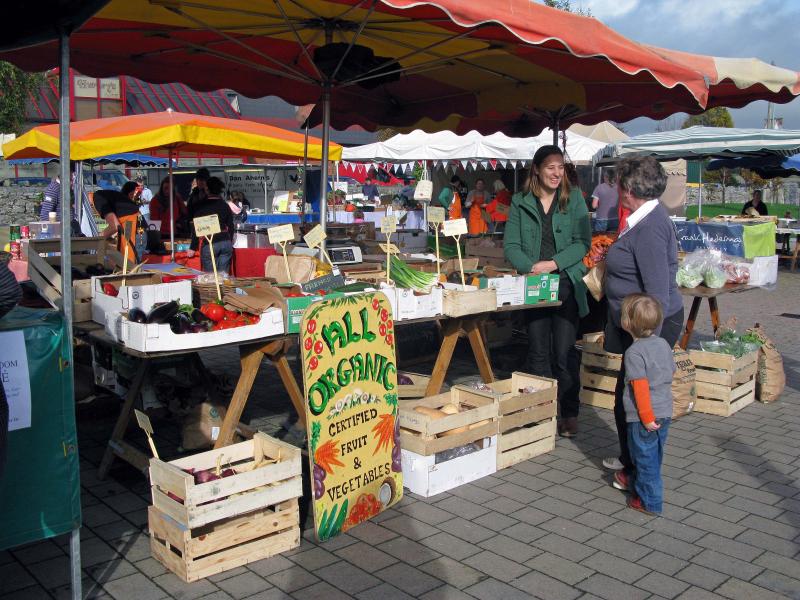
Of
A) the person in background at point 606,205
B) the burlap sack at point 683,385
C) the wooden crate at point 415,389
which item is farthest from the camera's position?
the person in background at point 606,205

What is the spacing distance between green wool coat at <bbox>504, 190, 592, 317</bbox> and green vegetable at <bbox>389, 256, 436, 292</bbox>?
75 centimetres

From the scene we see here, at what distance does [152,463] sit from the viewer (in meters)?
3.68

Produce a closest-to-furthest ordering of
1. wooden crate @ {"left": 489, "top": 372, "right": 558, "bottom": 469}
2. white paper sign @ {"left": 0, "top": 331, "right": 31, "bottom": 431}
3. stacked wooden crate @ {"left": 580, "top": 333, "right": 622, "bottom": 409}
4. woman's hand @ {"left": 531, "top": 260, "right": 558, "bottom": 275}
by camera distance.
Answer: white paper sign @ {"left": 0, "top": 331, "right": 31, "bottom": 431}, wooden crate @ {"left": 489, "top": 372, "right": 558, "bottom": 469}, woman's hand @ {"left": 531, "top": 260, "right": 558, "bottom": 275}, stacked wooden crate @ {"left": 580, "top": 333, "right": 622, "bottom": 409}

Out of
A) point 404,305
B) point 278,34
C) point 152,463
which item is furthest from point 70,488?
point 278,34

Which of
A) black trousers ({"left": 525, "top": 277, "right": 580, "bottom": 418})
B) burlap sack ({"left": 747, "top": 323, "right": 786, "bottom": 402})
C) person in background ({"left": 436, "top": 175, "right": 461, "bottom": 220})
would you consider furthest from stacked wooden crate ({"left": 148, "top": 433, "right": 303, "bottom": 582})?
person in background ({"left": 436, "top": 175, "right": 461, "bottom": 220})

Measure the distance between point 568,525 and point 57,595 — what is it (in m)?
2.57

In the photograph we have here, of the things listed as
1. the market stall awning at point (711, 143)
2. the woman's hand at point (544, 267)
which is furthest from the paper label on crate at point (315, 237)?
the market stall awning at point (711, 143)

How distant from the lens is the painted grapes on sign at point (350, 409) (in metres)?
3.83

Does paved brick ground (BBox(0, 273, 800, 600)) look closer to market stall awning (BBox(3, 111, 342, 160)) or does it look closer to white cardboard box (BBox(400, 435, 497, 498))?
white cardboard box (BBox(400, 435, 497, 498))

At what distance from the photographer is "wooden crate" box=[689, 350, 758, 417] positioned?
625 cm

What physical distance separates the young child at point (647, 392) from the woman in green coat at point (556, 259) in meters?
1.25

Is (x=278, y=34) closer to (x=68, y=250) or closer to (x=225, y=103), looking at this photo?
(x=68, y=250)

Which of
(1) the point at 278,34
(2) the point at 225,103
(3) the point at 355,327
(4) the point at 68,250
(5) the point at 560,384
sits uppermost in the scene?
(2) the point at 225,103

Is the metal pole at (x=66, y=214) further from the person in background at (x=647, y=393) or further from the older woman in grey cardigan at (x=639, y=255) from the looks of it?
the older woman in grey cardigan at (x=639, y=255)
